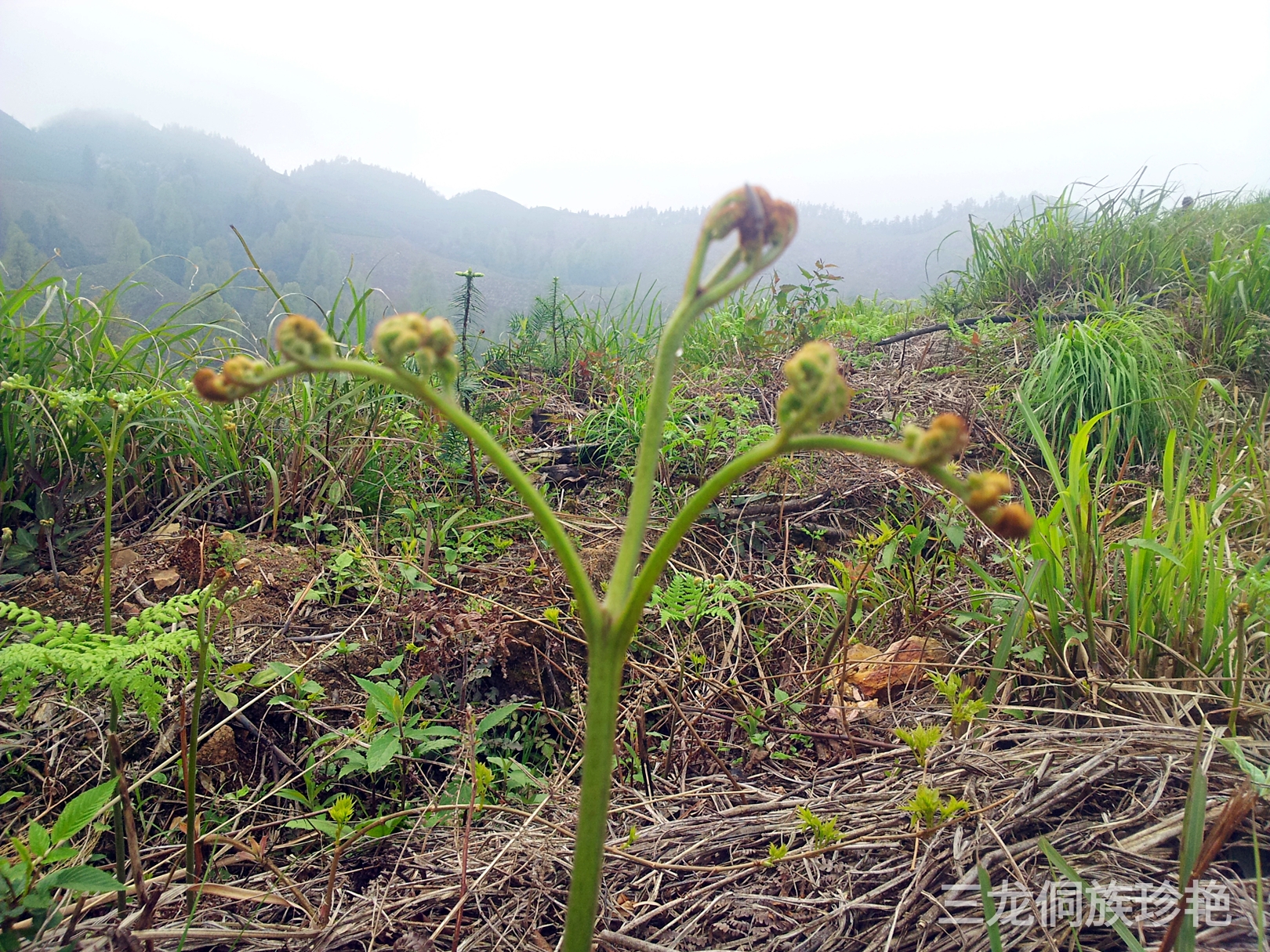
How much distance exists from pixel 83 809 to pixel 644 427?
101 centimetres

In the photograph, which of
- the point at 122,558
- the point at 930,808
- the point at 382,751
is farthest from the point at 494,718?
the point at 122,558

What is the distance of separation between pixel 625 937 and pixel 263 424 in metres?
2.28

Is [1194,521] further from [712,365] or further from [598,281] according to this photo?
[598,281]

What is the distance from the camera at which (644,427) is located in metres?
0.56

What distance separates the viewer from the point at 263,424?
2.48 metres

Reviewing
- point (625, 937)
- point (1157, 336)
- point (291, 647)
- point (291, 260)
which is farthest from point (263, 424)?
point (291, 260)

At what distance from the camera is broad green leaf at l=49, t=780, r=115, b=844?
875 millimetres

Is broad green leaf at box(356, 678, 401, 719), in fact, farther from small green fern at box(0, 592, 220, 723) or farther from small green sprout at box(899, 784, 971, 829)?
small green sprout at box(899, 784, 971, 829)

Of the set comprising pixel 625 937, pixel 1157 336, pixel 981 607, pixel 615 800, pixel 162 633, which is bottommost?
pixel 615 800

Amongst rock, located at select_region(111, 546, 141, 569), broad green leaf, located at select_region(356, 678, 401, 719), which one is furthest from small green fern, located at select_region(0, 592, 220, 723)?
rock, located at select_region(111, 546, 141, 569)

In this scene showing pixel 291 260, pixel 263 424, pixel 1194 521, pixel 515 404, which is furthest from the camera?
pixel 291 260

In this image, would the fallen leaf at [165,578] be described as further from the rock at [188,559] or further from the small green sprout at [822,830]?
the small green sprout at [822,830]

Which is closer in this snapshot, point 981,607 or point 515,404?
point 981,607

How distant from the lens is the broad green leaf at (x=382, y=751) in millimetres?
1165
